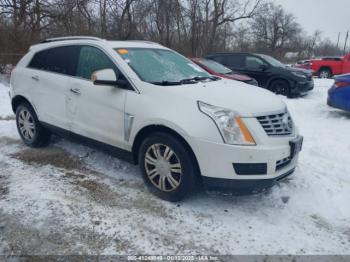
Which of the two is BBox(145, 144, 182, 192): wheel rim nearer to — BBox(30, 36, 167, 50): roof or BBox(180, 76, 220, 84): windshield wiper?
BBox(180, 76, 220, 84): windshield wiper

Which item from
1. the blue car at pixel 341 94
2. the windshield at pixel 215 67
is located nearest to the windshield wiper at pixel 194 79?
the blue car at pixel 341 94

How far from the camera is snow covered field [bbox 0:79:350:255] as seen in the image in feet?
9.05

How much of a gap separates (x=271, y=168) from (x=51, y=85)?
3.22 metres

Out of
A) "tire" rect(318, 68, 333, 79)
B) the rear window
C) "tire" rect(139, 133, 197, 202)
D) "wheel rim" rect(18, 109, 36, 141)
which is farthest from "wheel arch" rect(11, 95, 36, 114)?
"tire" rect(318, 68, 333, 79)

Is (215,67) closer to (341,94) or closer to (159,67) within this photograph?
(341,94)

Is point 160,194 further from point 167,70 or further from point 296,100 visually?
point 296,100

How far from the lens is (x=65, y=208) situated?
3.27 meters

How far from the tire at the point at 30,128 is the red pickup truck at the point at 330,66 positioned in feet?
58.4

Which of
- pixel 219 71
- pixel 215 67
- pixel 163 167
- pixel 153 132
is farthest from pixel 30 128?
pixel 215 67

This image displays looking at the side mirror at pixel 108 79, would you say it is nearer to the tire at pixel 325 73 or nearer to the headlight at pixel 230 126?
the headlight at pixel 230 126

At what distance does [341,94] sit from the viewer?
6.92 m

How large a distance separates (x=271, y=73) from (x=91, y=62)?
8.21 meters

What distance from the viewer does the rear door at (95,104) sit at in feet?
12.0

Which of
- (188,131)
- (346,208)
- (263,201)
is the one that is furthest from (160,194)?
(346,208)
